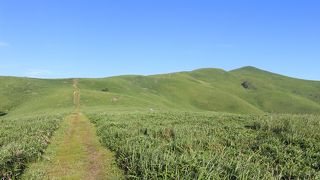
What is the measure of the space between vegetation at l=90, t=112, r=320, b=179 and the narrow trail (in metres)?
0.84

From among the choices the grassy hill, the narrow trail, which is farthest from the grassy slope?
the narrow trail

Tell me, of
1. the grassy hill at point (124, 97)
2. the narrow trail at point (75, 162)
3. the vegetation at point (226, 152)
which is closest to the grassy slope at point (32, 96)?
the grassy hill at point (124, 97)

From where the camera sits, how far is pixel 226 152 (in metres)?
22.9

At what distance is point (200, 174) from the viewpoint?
14617 millimetres

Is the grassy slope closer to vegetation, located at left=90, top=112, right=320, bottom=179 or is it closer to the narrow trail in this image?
the narrow trail

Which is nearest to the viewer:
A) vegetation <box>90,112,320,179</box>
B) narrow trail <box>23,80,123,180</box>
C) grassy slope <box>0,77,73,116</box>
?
vegetation <box>90,112,320,179</box>

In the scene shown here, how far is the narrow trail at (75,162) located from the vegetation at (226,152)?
0.84m

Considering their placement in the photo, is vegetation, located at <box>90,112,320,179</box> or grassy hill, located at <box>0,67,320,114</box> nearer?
vegetation, located at <box>90,112,320,179</box>

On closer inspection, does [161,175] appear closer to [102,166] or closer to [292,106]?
[102,166]

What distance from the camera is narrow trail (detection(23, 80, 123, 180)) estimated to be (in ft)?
64.6

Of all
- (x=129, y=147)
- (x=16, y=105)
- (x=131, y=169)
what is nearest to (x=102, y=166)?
(x=129, y=147)

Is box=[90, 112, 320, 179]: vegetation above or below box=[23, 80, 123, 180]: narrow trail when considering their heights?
above

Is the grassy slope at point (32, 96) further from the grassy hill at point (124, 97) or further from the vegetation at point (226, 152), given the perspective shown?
the vegetation at point (226, 152)

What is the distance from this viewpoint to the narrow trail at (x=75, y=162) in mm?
19688
